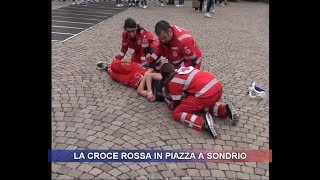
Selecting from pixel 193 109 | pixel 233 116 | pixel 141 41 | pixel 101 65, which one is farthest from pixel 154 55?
pixel 233 116

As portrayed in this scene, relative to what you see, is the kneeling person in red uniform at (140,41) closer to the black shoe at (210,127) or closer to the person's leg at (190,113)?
the person's leg at (190,113)

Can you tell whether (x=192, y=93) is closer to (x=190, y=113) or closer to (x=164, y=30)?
(x=190, y=113)

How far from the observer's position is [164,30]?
16.6 ft

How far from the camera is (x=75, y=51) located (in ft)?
26.4

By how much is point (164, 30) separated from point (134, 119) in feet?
4.95

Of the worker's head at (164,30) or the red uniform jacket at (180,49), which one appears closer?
the worker's head at (164,30)

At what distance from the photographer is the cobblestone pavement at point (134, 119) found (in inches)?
142

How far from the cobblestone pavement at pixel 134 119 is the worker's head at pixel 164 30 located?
3.67ft

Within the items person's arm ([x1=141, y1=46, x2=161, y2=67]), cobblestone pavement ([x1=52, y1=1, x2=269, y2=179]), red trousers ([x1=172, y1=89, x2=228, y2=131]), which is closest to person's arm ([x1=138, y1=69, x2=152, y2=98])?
cobblestone pavement ([x1=52, y1=1, x2=269, y2=179])

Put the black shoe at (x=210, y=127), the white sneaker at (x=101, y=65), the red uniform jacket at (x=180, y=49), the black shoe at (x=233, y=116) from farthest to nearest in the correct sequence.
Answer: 1. the white sneaker at (x=101, y=65)
2. the red uniform jacket at (x=180, y=49)
3. the black shoe at (x=233, y=116)
4. the black shoe at (x=210, y=127)

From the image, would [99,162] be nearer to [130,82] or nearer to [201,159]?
[201,159]

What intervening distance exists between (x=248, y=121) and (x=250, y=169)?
4.25 ft

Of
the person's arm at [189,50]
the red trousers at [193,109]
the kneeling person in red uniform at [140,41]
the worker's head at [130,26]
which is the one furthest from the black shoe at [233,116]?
the worker's head at [130,26]

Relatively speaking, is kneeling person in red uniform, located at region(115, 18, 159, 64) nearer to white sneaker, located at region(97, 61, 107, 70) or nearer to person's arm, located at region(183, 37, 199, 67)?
white sneaker, located at region(97, 61, 107, 70)
